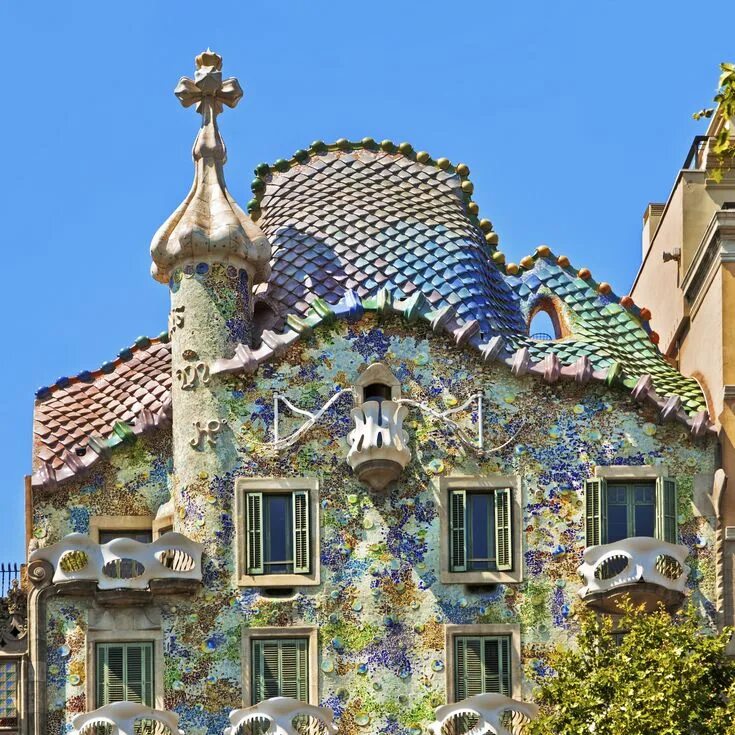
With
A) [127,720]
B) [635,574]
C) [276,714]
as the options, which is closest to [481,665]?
[635,574]

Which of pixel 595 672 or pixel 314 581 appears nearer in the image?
pixel 595 672

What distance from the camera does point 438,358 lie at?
4538 cm

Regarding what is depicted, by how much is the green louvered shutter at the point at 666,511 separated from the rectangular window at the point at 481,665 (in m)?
2.83

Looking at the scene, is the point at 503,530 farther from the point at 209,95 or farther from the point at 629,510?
the point at 209,95

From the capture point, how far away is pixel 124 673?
4416cm

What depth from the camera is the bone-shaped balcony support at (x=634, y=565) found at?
4372 cm

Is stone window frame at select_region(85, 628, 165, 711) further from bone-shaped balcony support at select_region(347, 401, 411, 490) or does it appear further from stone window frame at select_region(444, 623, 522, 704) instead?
stone window frame at select_region(444, 623, 522, 704)

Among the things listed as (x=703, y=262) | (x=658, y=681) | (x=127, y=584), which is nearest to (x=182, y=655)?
(x=127, y=584)

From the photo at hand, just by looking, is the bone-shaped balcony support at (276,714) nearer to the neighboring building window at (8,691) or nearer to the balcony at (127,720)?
the balcony at (127,720)

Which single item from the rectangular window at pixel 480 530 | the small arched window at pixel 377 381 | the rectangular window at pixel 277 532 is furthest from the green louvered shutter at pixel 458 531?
the rectangular window at pixel 277 532

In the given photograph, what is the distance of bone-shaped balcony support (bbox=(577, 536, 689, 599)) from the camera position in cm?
4372

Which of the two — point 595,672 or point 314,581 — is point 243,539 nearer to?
point 314,581

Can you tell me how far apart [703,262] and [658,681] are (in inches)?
329

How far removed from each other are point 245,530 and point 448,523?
9.96 feet
